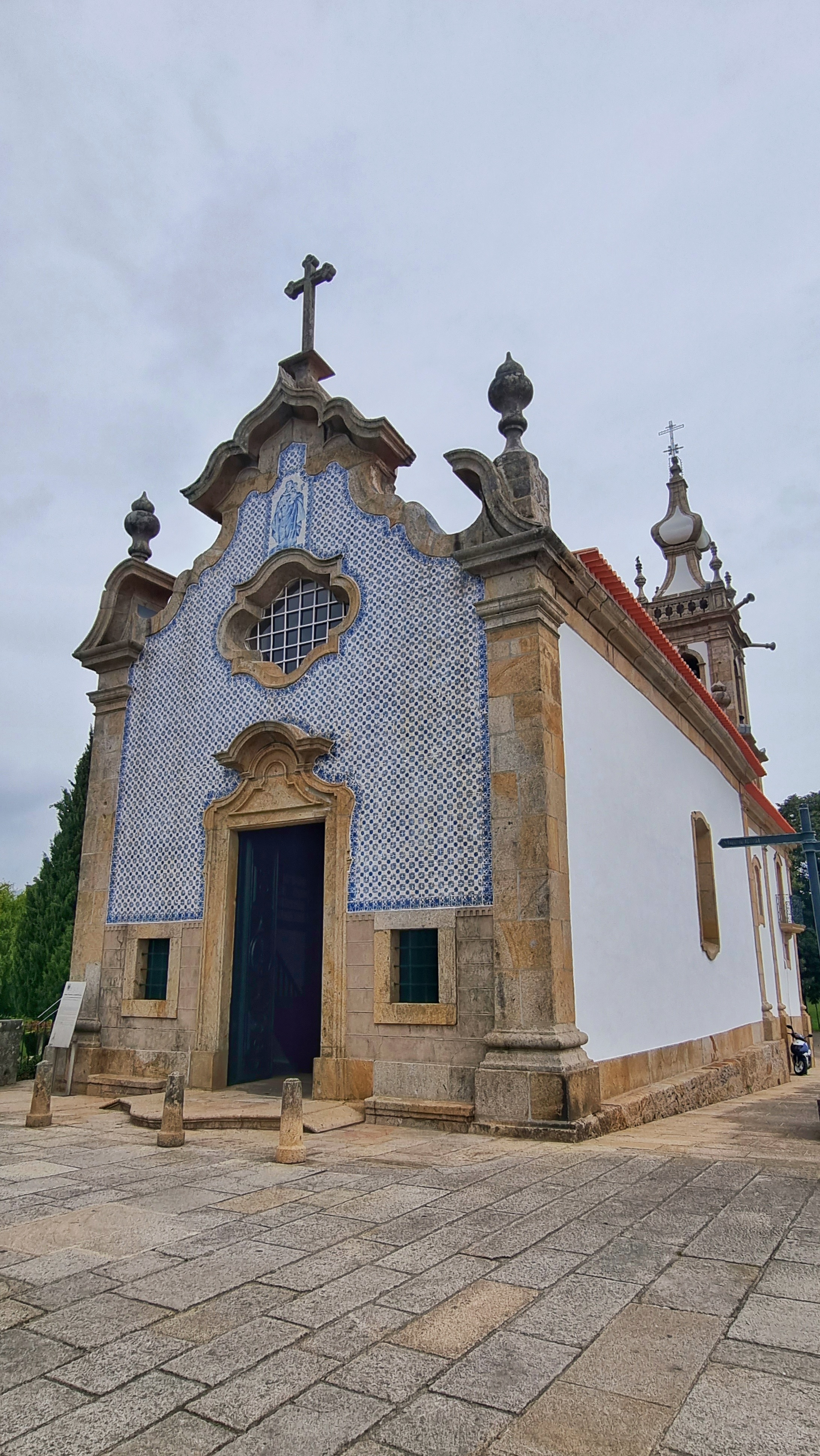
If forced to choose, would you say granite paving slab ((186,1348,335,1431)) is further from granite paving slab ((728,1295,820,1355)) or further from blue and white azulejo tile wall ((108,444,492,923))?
blue and white azulejo tile wall ((108,444,492,923))

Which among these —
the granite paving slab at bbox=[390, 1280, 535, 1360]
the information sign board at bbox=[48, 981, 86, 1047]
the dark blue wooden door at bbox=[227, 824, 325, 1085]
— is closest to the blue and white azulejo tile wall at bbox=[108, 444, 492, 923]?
the dark blue wooden door at bbox=[227, 824, 325, 1085]

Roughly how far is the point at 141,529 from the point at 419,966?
23.2ft

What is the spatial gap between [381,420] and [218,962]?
6.08 metres

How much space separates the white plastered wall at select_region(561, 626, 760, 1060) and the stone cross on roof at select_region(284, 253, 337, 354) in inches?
209

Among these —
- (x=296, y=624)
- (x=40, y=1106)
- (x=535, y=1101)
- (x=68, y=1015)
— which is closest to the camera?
(x=535, y=1101)

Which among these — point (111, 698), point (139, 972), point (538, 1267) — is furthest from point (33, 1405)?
point (111, 698)

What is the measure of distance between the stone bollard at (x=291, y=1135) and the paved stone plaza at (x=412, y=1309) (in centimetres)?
11

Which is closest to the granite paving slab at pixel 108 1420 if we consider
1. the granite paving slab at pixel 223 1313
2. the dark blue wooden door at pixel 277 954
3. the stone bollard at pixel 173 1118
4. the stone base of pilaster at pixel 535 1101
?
the granite paving slab at pixel 223 1313

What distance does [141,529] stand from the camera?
12.1 metres

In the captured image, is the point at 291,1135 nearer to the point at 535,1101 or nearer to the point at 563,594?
the point at 535,1101

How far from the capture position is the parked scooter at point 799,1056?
18797 millimetres

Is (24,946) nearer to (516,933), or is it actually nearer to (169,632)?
(169,632)

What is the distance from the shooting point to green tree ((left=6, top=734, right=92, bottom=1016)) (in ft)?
51.1

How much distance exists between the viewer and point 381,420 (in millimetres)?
10133
